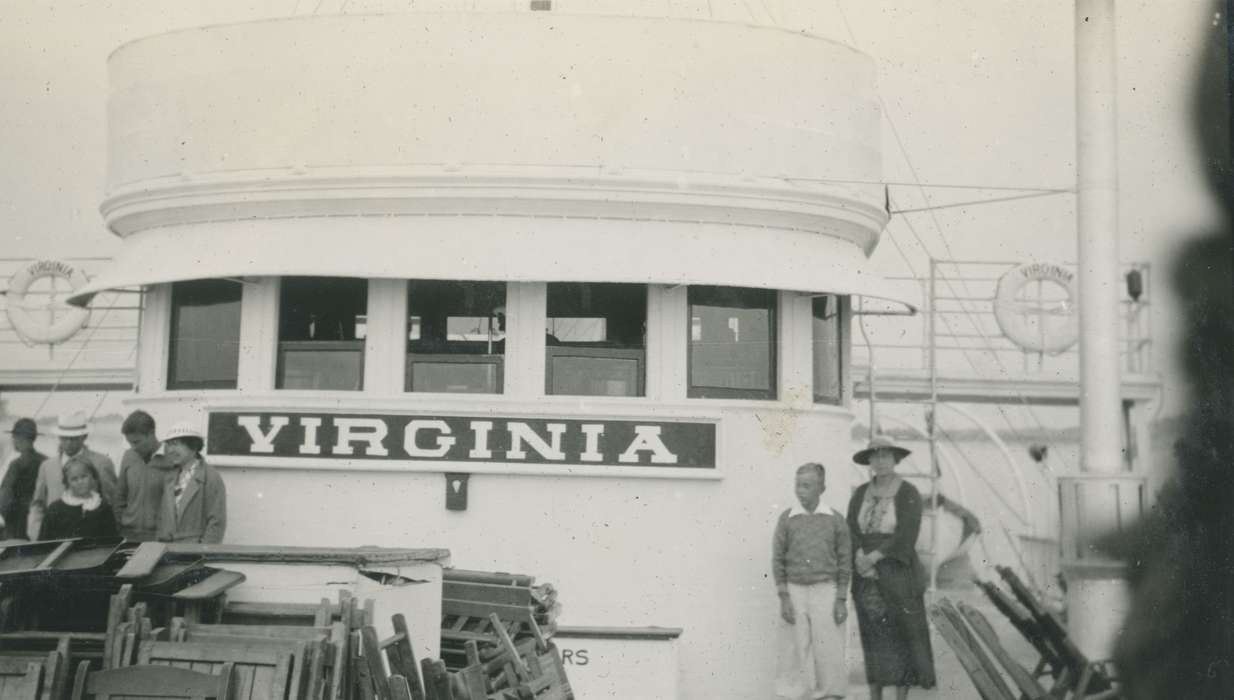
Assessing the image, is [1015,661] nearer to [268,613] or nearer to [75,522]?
[268,613]

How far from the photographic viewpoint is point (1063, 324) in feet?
51.9

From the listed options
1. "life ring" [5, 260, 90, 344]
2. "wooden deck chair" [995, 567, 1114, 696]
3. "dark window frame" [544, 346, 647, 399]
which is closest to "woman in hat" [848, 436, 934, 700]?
"wooden deck chair" [995, 567, 1114, 696]

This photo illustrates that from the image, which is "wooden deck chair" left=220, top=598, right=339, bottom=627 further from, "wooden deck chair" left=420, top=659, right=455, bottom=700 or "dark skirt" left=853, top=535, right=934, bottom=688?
"dark skirt" left=853, top=535, right=934, bottom=688

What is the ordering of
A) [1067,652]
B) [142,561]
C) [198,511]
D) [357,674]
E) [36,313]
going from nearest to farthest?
[357,674], [142,561], [1067,652], [198,511], [36,313]

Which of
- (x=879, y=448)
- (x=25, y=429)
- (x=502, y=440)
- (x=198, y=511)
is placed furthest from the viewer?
(x=25, y=429)

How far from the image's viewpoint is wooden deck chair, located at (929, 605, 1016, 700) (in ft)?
23.1

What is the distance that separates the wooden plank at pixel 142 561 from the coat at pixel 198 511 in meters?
1.76

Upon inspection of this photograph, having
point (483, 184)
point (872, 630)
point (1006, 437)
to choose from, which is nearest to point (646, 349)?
point (483, 184)

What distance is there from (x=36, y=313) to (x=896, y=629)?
36.2ft

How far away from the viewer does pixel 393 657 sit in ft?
19.2

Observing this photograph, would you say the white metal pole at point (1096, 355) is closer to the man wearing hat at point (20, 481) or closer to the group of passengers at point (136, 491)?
the group of passengers at point (136, 491)

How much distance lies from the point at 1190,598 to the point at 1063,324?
981 cm

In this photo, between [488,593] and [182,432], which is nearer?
[488,593]

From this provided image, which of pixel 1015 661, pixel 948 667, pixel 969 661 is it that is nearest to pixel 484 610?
pixel 969 661
